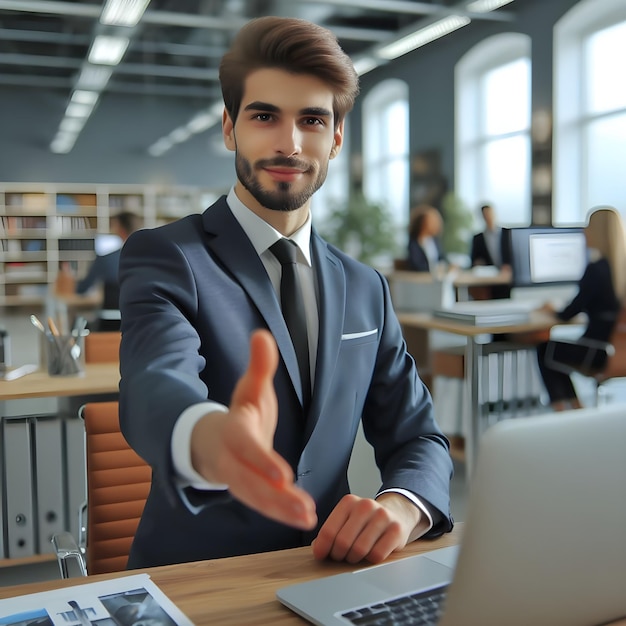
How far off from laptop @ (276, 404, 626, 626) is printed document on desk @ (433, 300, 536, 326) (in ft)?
11.4

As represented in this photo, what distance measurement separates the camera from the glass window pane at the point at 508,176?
927 cm

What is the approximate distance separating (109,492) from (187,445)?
110cm

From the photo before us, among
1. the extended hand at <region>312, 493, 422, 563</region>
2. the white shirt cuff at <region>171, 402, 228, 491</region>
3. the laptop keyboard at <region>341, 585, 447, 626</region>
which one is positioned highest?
the white shirt cuff at <region>171, 402, 228, 491</region>

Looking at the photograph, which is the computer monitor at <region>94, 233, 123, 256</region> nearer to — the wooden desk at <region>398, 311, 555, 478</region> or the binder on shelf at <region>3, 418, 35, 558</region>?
the wooden desk at <region>398, 311, 555, 478</region>

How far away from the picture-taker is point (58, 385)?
9.32 feet

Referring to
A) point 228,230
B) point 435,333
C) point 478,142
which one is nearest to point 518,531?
point 228,230

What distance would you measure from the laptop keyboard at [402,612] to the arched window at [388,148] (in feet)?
34.9

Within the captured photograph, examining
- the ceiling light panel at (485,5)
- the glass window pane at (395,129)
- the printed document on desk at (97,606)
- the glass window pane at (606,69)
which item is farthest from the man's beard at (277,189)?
the glass window pane at (395,129)

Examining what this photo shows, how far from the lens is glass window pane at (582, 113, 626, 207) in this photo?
793 centimetres

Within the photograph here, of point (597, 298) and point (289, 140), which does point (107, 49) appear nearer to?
point (597, 298)

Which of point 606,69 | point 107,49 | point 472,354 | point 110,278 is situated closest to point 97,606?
point 472,354

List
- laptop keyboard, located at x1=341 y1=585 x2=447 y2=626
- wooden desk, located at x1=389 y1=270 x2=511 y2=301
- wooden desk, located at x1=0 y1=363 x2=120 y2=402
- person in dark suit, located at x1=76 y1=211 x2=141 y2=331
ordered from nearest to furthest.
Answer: laptop keyboard, located at x1=341 y1=585 x2=447 y2=626
wooden desk, located at x1=0 y1=363 x2=120 y2=402
person in dark suit, located at x1=76 y1=211 x2=141 y2=331
wooden desk, located at x1=389 y1=270 x2=511 y2=301

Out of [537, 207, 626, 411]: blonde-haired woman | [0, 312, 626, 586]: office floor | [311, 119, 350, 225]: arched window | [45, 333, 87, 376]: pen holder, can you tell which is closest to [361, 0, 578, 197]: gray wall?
[311, 119, 350, 225]: arched window

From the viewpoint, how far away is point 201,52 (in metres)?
10.5
